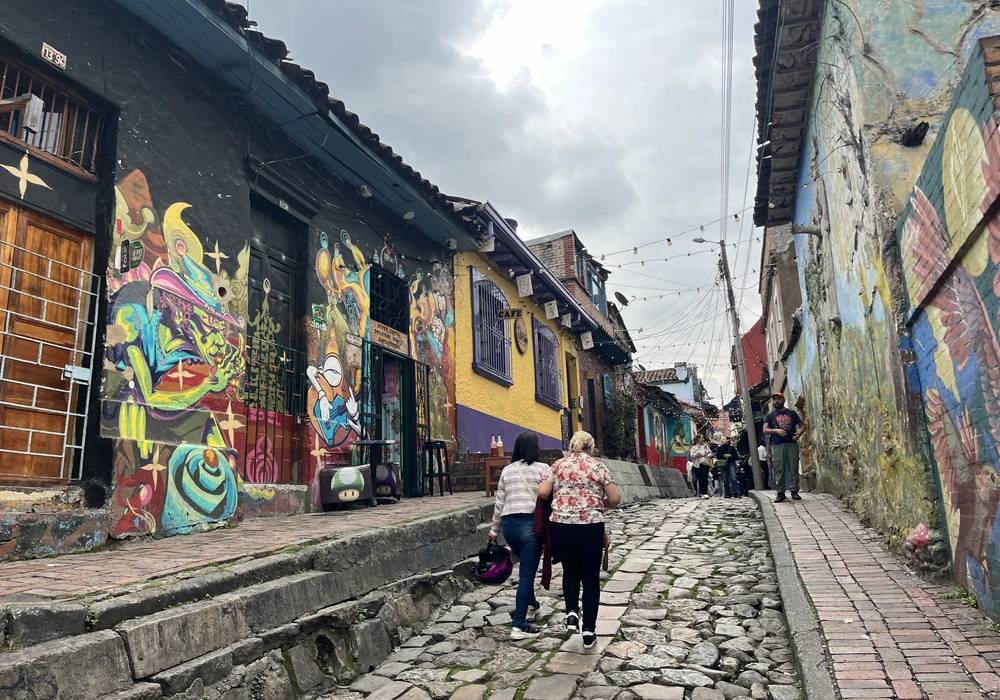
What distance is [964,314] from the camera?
4.19 m

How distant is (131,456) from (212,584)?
2.15 m

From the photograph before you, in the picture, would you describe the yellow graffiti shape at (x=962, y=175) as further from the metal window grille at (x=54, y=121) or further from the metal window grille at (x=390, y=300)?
the metal window grille at (x=390, y=300)

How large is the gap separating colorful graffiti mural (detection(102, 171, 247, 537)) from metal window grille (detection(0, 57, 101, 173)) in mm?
404

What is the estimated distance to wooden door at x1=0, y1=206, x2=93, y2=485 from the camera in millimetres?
4910

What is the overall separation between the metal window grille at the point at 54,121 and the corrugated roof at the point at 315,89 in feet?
4.59

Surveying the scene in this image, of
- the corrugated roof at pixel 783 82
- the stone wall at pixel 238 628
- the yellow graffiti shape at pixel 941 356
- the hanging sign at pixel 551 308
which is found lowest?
the stone wall at pixel 238 628

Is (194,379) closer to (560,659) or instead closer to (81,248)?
(81,248)

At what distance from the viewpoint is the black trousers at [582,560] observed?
180 inches

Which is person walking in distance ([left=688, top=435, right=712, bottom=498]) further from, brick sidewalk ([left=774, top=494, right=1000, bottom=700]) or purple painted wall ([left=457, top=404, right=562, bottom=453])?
brick sidewalk ([left=774, top=494, right=1000, bottom=700])

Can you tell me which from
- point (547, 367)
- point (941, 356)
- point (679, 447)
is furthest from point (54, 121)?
point (679, 447)

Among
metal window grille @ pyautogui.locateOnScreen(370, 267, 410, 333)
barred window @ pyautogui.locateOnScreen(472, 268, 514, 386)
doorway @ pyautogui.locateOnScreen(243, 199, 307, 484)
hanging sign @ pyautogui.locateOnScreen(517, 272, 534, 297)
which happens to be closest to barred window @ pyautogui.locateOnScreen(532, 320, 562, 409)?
hanging sign @ pyautogui.locateOnScreen(517, 272, 534, 297)

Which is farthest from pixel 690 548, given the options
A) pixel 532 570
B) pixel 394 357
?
pixel 394 357

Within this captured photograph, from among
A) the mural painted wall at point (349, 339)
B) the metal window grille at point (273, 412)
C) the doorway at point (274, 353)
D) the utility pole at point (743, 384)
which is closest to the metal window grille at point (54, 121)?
the doorway at point (274, 353)

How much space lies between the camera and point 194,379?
20.2 feet
